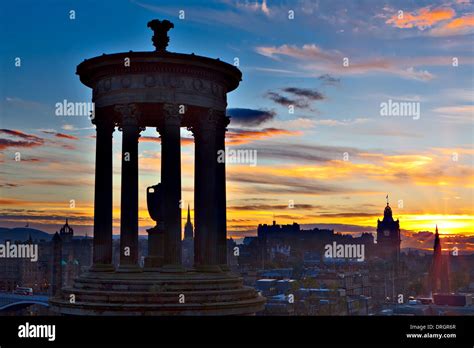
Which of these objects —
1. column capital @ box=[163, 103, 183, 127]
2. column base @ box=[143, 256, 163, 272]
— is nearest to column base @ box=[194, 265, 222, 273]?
column base @ box=[143, 256, 163, 272]

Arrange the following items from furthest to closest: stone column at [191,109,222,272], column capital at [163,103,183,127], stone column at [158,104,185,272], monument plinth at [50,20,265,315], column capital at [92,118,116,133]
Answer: column capital at [92,118,116,133] → stone column at [191,109,222,272] → column capital at [163,103,183,127] → stone column at [158,104,185,272] → monument plinth at [50,20,265,315]

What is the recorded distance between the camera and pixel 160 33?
168 ft

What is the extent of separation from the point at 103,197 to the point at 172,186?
539cm

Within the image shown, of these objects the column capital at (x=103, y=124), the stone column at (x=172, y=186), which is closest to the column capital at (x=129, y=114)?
the stone column at (x=172, y=186)

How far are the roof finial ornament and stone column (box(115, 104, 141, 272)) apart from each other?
4730 millimetres

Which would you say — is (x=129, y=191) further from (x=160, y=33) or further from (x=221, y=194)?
(x=160, y=33)

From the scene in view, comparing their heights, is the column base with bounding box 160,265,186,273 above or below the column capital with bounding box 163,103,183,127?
below

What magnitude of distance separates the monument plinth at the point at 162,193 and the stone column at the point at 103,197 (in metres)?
0.06

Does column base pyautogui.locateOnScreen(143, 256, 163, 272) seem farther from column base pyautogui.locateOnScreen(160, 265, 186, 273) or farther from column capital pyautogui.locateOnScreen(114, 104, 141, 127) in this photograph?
column capital pyautogui.locateOnScreen(114, 104, 141, 127)

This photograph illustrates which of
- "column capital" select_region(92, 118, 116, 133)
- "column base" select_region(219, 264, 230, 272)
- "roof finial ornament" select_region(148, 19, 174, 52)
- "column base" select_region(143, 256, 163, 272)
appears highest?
"roof finial ornament" select_region(148, 19, 174, 52)

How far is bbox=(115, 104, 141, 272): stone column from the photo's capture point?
47969 millimetres

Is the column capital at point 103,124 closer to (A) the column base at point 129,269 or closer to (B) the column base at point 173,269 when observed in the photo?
(A) the column base at point 129,269
